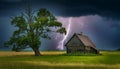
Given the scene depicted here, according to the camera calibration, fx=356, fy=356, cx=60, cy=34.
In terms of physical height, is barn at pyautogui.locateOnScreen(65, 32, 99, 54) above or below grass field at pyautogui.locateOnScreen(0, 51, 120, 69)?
above

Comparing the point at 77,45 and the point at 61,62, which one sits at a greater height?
the point at 77,45

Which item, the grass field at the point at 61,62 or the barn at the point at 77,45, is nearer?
the grass field at the point at 61,62

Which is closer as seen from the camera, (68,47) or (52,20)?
(52,20)

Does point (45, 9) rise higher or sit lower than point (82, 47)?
higher

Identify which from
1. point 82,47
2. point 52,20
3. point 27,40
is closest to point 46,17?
point 52,20

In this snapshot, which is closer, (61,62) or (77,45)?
(61,62)

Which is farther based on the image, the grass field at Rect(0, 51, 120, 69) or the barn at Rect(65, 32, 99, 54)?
the barn at Rect(65, 32, 99, 54)

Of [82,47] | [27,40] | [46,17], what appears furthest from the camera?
[82,47]

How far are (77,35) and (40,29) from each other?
17017mm

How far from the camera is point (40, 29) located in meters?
98.2

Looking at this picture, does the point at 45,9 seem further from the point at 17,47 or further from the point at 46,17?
the point at 17,47

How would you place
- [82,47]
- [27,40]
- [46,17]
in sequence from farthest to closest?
1. [82,47]
2. [46,17]
3. [27,40]

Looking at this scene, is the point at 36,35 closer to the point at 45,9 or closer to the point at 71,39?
A: the point at 45,9

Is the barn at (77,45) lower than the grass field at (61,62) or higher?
higher
